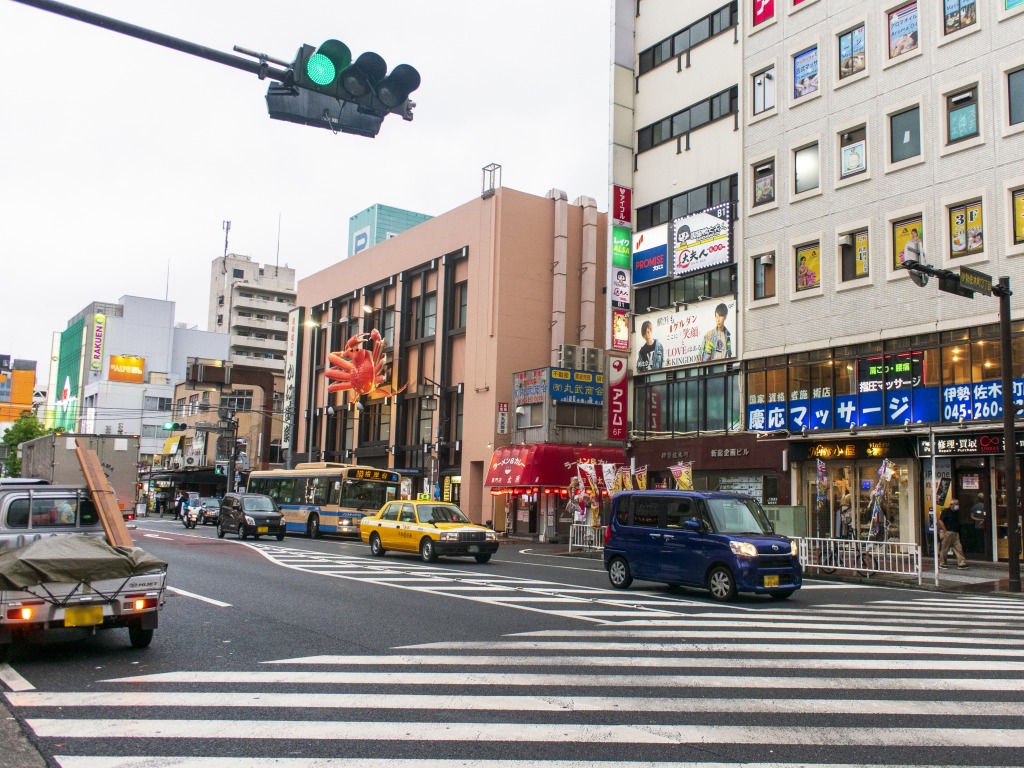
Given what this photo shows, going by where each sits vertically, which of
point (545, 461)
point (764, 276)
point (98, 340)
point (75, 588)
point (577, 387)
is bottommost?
point (75, 588)

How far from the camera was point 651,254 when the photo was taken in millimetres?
36969

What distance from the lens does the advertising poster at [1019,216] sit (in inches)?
939

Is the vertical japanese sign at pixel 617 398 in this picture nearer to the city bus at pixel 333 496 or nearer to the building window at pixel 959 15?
the city bus at pixel 333 496

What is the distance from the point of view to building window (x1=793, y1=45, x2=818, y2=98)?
3070 cm

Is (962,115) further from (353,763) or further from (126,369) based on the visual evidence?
(126,369)

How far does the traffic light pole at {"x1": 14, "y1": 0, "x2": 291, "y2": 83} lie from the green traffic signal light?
19 centimetres

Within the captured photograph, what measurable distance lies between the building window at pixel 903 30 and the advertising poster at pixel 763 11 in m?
5.58

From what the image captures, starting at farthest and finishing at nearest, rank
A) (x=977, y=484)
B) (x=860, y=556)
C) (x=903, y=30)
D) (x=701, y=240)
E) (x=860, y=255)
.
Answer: (x=701, y=240)
(x=860, y=255)
(x=903, y=30)
(x=977, y=484)
(x=860, y=556)

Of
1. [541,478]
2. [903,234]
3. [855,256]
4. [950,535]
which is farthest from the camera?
[541,478]

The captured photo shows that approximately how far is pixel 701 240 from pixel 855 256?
7280mm

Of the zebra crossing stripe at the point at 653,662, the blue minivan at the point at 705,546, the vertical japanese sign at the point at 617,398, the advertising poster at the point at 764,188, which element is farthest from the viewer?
the vertical japanese sign at the point at 617,398

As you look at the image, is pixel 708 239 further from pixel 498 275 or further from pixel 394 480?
pixel 394 480

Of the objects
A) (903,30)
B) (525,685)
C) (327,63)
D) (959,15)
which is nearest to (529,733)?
(525,685)

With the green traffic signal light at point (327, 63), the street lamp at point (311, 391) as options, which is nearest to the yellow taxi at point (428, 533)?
the green traffic signal light at point (327, 63)
